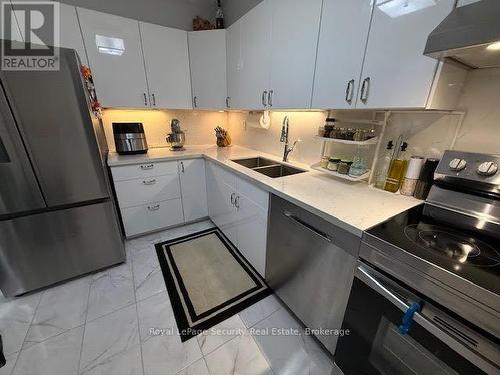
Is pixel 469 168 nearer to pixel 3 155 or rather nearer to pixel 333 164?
pixel 333 164

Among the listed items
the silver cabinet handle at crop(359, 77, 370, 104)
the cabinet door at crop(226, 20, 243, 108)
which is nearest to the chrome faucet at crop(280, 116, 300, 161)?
the cabinet door at crop(226, 20, 243, 108)

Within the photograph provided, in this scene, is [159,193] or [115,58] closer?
[115,58]

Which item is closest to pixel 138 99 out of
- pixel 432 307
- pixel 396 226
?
pixel 396 226

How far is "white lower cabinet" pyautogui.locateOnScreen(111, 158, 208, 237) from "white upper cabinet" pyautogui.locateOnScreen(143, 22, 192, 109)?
2.30ft

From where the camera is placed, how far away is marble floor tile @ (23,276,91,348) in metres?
1.30

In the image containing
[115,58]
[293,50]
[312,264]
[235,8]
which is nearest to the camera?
[312,264]

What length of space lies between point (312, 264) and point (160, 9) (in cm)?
287

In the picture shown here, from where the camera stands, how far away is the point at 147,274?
1769mm

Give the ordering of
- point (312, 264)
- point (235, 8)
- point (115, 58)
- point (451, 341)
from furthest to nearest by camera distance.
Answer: point (235, 8)
point (115, 58)
point (312, 264)
point (451, 341)

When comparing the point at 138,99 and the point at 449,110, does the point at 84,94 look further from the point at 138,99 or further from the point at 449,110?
the point at 449,110

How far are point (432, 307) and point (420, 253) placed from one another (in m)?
0.16

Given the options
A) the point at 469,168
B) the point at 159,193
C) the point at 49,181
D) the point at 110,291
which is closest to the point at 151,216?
the point at 159,193

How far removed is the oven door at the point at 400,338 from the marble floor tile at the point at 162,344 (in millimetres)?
840

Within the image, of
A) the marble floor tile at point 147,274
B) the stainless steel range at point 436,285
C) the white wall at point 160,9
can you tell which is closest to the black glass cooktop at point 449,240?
the stainless steel range at point 436,285
